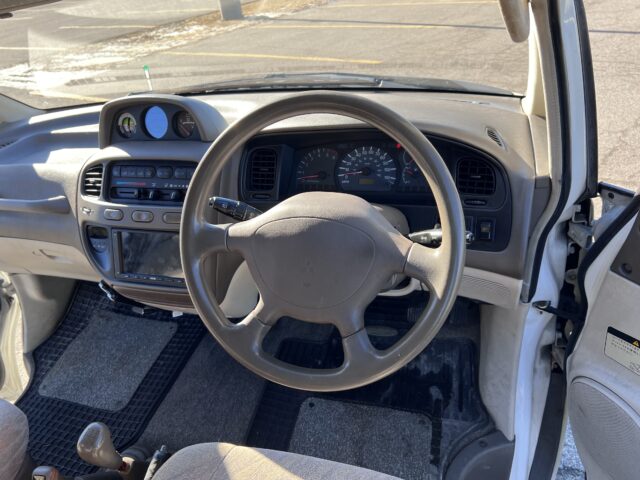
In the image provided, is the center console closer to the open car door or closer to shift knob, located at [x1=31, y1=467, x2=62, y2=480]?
shift knob, located at [x1=31, y1=467, x2=62, y2=480]

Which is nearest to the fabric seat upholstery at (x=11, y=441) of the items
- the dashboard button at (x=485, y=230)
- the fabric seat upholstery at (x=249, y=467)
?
the fabric seat upholstery at (x=249, y=467)

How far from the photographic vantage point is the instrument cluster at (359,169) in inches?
70.4

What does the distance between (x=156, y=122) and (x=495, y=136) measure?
116cm

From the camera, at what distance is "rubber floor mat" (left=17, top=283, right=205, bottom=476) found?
2383 mm

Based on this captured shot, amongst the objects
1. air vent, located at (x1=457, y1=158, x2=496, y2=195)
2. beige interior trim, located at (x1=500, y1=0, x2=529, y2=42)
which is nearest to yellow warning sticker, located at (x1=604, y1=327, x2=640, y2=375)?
air vent, located at (x1=457, y1=158, x2=496, y2=195)

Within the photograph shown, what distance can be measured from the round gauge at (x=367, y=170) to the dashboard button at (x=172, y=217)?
568mm

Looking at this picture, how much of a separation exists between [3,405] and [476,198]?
1566 millimetres

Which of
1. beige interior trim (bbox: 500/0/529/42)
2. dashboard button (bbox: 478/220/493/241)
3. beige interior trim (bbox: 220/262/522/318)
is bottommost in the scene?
beige interior trim (bbox: 220/262/522/318)

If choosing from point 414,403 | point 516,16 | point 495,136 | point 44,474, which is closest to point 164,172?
point 44,474

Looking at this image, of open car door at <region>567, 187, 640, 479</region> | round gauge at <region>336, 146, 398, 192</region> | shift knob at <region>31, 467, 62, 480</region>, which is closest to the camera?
open car door at <region>567, 187, 640, 479</region>

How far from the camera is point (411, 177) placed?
1.79 meters

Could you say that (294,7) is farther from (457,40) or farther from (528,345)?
(528,345)

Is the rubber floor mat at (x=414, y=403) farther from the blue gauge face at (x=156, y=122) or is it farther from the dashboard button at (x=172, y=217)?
the blue gauge face at (x=156, y=122)

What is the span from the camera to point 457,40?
23.1 feet
